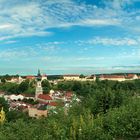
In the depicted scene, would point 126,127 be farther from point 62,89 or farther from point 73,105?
point 62,89

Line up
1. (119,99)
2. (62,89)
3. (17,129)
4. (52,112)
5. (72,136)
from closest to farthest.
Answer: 1. (72,136)
2. (17,129)
3. (52,112)
4. (119,99)
5. (62,89)

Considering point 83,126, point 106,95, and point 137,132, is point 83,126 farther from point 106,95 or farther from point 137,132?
point 106,95

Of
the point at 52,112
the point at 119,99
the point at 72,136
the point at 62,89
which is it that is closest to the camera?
the point at 72,136

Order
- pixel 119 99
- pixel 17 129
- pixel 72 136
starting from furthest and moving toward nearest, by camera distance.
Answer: pixel 119 99, pixel 17 129, pixel 72 136

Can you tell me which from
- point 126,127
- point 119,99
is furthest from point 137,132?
point 119,99

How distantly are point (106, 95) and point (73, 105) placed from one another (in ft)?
3.38

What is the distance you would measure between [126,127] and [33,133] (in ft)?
5.29

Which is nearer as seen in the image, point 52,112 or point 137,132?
point 137,132

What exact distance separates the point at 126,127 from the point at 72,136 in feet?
3.36

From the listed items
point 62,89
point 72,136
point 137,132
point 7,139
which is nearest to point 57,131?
point 72,136

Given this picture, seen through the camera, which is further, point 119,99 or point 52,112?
point 119,99

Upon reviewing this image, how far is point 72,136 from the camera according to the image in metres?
7.02

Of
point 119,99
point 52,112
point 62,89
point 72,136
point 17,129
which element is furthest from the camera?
point 62,89

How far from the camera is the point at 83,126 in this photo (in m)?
7.26
